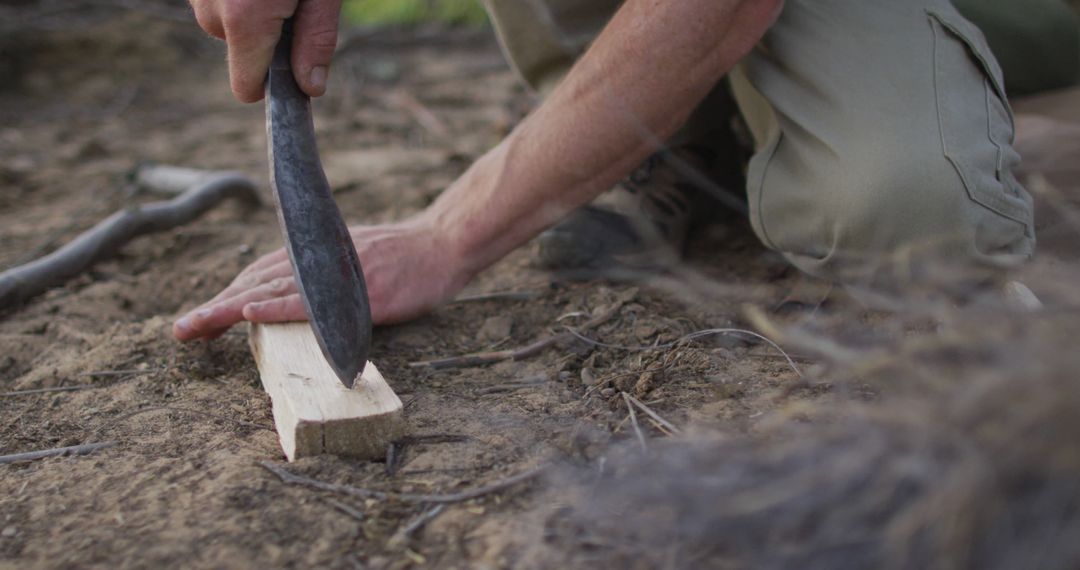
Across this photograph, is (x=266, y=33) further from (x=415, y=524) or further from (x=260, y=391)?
(x=415, y=524)

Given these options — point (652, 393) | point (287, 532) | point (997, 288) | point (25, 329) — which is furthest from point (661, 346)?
point (25, 329)

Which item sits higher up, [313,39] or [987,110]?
[313,39]

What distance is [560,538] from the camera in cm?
127

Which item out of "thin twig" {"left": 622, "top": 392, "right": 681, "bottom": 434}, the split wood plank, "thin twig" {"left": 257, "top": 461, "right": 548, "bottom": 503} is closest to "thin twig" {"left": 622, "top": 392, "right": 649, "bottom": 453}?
"thin twig" {"left": 622, "top": 392, "right": 681, "bottom": 434}

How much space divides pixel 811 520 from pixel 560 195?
1.20 meters

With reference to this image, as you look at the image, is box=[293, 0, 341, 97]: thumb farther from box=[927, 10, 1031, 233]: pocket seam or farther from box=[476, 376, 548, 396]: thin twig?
box=[927, 10, 1031, 233]: pocket seam

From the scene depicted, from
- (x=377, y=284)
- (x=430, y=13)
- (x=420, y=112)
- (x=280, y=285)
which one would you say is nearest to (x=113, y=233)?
(x=280, y=285)

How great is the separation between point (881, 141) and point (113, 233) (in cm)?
213

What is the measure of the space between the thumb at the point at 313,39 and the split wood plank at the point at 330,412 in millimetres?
525

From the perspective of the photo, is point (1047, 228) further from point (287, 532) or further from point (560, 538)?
point (287, 532)

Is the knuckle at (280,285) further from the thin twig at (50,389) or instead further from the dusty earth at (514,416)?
the thin twig at (50,389)

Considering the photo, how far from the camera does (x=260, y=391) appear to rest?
74.7 inches

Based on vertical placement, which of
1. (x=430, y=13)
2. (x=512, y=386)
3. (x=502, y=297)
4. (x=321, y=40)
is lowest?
(x=430, y=13)

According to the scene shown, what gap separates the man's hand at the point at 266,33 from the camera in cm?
158
